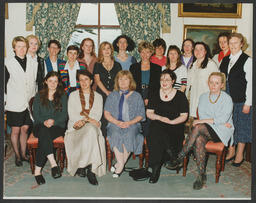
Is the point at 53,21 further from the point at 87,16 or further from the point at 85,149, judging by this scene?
the point at 85,149

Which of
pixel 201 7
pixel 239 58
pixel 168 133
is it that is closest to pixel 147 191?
pixel 168 133

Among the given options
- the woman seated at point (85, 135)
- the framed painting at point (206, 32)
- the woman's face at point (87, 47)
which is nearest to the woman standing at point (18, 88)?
the woman seated at point (85, 135)

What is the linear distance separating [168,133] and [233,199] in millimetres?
993

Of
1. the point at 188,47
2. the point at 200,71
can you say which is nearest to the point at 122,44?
the point at 188,47

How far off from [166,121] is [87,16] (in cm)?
298

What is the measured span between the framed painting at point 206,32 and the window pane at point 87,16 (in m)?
1.74

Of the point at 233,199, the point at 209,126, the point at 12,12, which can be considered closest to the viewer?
the point at 233,199

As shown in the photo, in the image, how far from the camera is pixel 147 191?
3.01 metres

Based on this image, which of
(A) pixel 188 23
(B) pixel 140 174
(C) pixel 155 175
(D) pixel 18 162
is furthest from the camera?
(A) pixel 188 23

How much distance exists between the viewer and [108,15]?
17.5 ft

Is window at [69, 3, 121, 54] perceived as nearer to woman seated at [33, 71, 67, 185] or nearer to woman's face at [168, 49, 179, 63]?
woman's face at [168, 49, 179, 63]

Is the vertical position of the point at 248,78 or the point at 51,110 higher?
the point at 248,78

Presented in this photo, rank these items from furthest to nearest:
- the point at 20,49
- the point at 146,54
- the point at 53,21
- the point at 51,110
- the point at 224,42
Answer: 1. the point at 53,21
2. the point at 224,42
3. the point at 146,54
4. the point at 20,49
5. the point at 51,110

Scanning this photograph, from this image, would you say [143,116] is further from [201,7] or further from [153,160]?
[201,7]
